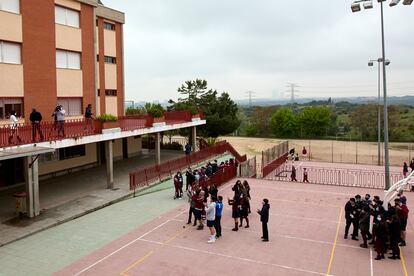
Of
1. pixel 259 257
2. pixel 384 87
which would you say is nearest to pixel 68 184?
pixel 259 257

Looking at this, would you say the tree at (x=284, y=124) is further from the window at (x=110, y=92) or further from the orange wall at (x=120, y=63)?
the window at (x=110, y=92)

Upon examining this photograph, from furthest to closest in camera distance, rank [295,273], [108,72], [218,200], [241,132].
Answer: [241,132] → [108,72] → [218,200] → [295,273]

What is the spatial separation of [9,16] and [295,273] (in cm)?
1936

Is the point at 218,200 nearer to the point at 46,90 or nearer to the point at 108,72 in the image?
the point at 46,90

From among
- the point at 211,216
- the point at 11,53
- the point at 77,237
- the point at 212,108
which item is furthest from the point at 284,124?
the point at 77,237

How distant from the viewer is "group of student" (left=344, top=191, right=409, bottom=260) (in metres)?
12.8

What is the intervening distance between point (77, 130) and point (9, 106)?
4366 mm

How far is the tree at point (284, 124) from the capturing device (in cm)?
8538

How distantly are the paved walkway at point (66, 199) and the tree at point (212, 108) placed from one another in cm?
1687

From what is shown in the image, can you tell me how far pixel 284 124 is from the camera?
3376 inches

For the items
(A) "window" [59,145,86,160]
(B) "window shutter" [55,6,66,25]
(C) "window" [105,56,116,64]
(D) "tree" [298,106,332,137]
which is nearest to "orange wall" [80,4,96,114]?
(B) "window shutter" [55,6,66,25]

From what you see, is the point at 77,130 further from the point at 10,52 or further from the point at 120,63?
the point at 120,63

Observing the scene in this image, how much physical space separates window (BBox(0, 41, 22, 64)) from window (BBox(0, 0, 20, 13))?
1.78 m

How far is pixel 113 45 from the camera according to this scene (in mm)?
32812
